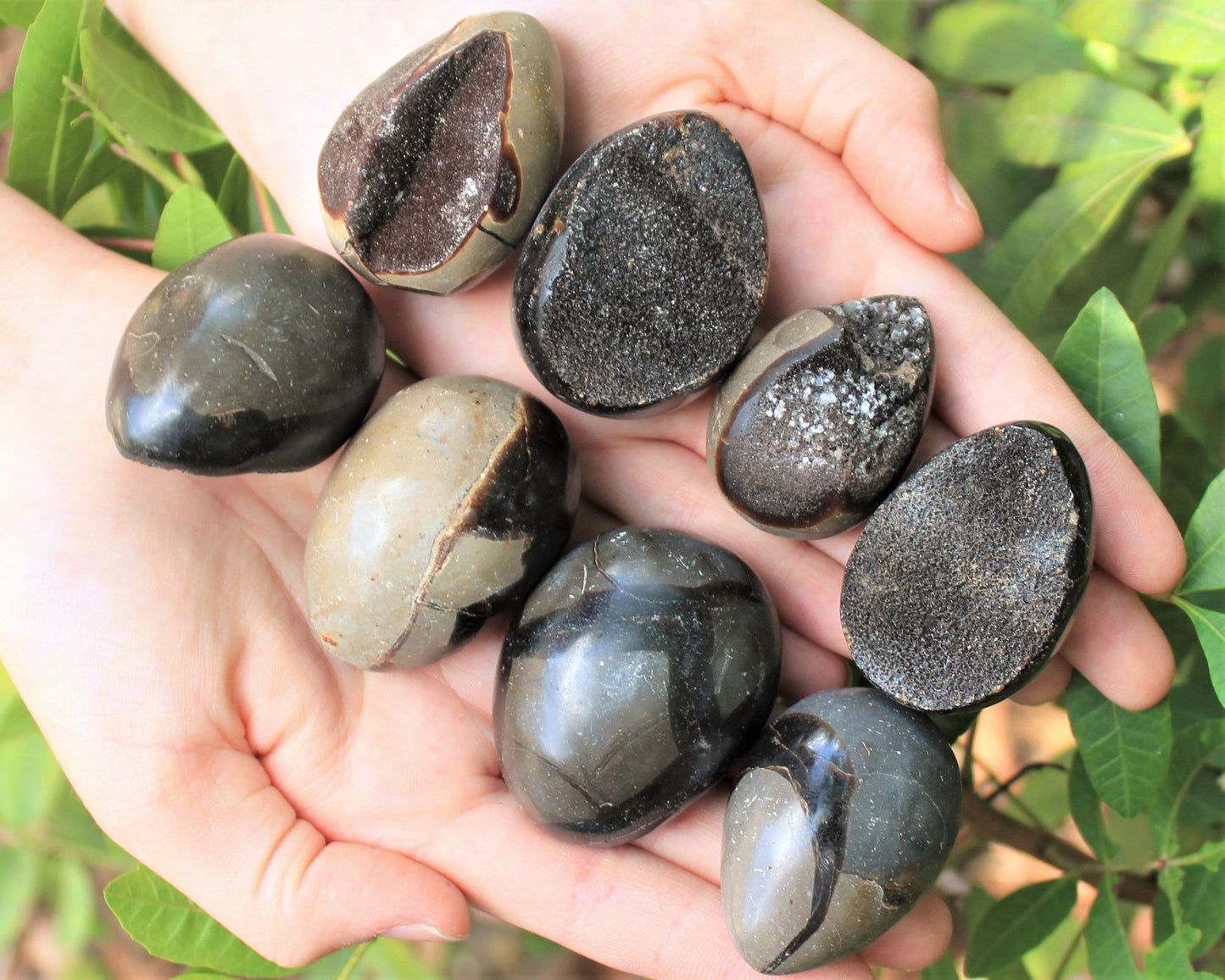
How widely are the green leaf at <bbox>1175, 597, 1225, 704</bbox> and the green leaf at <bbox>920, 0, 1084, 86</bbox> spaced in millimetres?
976

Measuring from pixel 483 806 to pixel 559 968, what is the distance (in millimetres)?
1229

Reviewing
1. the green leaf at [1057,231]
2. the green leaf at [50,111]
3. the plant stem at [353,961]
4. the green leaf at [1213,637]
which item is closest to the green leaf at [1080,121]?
the green leaf at [1057,231]

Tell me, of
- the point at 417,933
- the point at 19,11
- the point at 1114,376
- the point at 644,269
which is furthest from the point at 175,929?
the point at 1114,376

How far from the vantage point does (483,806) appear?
4.88 ft

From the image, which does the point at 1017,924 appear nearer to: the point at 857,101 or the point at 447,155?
the point at 857,101

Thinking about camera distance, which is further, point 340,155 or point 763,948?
point 340,155

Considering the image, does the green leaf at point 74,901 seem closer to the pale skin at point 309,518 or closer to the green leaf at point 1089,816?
the pale skin at point 309,518

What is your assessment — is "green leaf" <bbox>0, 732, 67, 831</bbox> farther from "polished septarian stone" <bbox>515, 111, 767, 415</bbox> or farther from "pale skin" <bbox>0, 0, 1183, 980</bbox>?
"polished septarian stone" <bbox>515, 111, 767, 415</bbox>

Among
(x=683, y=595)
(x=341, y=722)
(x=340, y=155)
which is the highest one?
(x=340, y=155)

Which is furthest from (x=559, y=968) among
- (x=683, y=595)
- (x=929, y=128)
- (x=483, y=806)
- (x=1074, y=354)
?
(x=929, y=128)

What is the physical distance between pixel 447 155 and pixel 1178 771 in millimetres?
1408

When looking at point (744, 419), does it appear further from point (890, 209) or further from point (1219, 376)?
point (1219, 376)

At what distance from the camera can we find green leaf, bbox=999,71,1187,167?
5.28ft

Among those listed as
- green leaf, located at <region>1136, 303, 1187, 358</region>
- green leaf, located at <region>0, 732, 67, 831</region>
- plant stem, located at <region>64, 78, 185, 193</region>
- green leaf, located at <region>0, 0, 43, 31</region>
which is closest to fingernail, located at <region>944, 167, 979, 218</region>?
green leaf, located at <region>1136, 303, 1187, 358</region>
